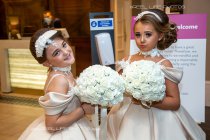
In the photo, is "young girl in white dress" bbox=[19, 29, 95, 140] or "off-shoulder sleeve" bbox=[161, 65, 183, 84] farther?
"off-shoulder sleeve" bbox=[161, 65, 183, 84]

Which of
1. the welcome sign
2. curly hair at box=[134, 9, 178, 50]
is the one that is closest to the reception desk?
the welcome sign

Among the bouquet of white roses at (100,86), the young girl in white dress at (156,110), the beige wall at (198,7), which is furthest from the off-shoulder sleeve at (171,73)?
the beige wall at (198,7)

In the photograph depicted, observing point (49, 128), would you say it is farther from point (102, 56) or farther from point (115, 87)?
point (102, 56)

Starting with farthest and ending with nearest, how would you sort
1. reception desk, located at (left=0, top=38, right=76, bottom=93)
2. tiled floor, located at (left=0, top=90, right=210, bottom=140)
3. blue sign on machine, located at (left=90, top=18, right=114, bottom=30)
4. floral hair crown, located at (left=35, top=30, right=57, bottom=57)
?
reception desk, located at (left=0, top=38, right=76, bottom=93) → tiled floor, located at (left=0, top=90, right=210, bottom=140) → blue sign on machine, located at (left=90, top=18, right=114, bottom=30) → floral hair crown, located at (left=35, top=30, right=57, bottom=57)

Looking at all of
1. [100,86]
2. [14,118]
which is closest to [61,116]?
[100,86]

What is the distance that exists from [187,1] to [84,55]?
3.66m

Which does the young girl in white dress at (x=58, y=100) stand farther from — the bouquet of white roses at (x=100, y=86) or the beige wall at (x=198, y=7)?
the beige wall at (x=198, y=7)

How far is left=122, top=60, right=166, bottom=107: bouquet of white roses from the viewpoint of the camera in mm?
1161

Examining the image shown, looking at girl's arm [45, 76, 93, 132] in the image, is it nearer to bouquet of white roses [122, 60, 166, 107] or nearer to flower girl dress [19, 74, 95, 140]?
flower girl dress [19, 74, 95, 140]

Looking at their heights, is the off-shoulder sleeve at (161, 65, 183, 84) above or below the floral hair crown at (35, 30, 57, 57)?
below

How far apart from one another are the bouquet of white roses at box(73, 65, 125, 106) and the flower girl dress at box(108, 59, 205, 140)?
26cm

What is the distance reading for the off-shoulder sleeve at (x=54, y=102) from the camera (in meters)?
1.17

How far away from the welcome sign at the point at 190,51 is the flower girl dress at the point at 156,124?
2.79 feet

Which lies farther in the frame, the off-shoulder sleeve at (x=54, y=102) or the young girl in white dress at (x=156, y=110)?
the young girl in white dress at (x=156, y=110)
